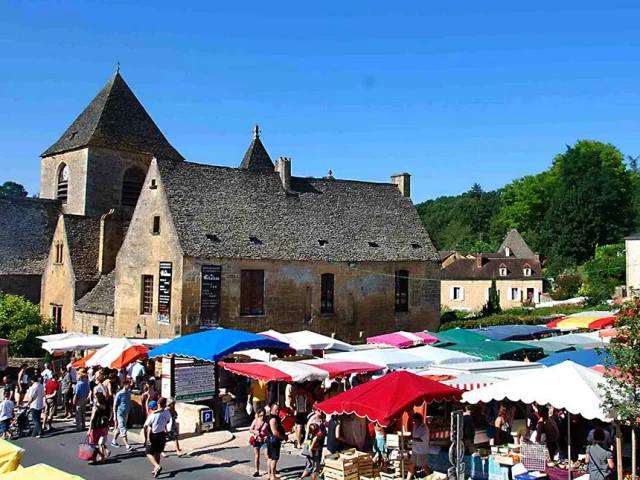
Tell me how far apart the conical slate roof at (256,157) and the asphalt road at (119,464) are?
23823mm

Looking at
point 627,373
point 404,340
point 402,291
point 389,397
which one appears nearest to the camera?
point 627,373

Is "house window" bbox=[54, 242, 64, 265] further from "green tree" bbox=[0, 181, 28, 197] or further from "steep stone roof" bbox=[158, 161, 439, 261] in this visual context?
"green tree" bbox=[0, 181, 28, 197]

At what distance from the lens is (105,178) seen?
36469 mm

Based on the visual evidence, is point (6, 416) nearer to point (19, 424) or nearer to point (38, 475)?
point (19, 424)

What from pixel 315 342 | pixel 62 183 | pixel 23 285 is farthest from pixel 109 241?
pixel 315 342

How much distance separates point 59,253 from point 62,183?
8.27 metres

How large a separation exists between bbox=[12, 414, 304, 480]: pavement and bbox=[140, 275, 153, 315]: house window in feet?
33.8

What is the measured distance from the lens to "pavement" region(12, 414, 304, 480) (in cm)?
1310

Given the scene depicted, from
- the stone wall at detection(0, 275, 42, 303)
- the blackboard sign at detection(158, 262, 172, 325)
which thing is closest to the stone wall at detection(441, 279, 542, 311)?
the stone wall at detection(0, 275, 42, 303)

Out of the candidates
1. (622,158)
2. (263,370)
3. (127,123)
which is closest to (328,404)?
(263,370)

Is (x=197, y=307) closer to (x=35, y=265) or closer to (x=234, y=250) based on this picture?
(x=234, y=250)

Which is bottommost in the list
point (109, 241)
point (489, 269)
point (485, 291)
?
point (485, 291)

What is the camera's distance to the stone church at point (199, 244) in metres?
26.4

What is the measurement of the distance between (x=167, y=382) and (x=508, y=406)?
880 centimetres
